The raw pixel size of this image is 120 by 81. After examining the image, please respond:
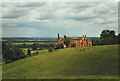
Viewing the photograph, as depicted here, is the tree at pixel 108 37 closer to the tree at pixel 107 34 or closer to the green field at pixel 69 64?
the tree at pixel 107 34

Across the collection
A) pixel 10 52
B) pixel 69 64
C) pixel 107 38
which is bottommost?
pixel 69 64

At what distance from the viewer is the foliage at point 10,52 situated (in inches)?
1704

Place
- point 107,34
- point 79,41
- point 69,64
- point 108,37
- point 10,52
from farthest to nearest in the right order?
1. point 108,37
2. point 107,34
3. point 79,41
4. point 10,52
5. point 69,64

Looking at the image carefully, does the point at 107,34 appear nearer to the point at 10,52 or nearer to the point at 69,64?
the point at 69,64

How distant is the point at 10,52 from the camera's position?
4356cm

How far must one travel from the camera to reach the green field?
3522cm

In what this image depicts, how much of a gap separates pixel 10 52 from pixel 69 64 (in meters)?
11.2

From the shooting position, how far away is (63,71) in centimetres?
3612

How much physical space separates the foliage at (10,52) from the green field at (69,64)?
1.01 m

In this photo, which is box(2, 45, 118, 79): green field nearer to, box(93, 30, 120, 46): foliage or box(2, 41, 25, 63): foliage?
box(2, 41, 25, 63): foliage

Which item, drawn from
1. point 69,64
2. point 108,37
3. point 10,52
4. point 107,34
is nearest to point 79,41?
point 107,34

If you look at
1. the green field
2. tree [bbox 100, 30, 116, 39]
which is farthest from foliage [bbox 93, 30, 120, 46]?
the green field

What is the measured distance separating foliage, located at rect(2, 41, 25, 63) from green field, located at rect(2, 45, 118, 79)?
1.01 m

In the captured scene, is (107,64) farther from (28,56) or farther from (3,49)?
(3,49)
